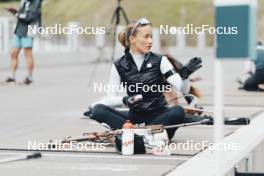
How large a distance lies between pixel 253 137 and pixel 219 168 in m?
2.16

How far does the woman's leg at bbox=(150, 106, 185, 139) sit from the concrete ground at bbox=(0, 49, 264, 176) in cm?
31

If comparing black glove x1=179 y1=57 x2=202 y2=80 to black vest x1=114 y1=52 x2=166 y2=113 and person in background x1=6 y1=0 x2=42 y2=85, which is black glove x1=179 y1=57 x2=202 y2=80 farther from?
person in background x1=6 y1=0 x2=42 y2=85

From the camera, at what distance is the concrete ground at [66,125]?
7.33 m

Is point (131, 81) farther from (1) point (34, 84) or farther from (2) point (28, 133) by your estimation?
(1) point (34, 84)

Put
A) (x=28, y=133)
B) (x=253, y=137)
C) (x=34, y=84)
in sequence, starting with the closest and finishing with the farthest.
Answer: (x=253, y=137) → (x=28, y=133) → (x=34, y=84)

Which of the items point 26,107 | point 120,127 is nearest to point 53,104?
point 26,107

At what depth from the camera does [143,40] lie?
877cm

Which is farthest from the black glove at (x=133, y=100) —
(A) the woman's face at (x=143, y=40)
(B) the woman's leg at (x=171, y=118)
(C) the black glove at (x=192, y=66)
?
(C) the black glove at (x=192, y=66)

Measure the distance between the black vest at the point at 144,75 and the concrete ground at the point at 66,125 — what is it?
2.04ft

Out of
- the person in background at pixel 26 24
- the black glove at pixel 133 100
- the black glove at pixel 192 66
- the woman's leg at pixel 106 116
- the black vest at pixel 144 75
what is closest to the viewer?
the black glove at pixel 192 66

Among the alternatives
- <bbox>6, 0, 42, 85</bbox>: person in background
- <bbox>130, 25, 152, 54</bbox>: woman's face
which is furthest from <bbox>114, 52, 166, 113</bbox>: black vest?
<bbox>6, 0, 42, 85</bbox>: person in background

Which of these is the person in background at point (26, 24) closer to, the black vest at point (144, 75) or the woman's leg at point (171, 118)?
the black vest at point (144, 75)

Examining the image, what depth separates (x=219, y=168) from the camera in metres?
6.78

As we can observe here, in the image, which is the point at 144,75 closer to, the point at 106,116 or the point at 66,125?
the point at 106,116
